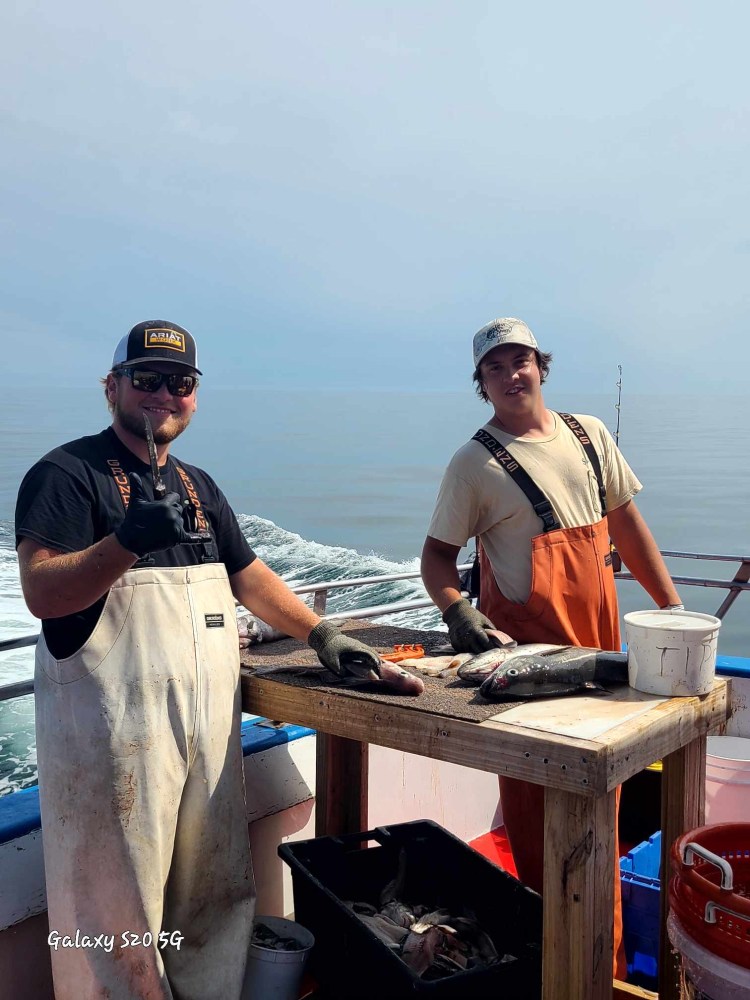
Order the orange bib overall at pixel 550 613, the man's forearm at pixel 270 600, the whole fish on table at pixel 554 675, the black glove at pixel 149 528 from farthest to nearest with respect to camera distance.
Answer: the orange bib overall at pixel 550 613 → the man's forearm at pixel 270 600 → the whole fish on table at pixel 554 675 → the black glove at pixel 149 528

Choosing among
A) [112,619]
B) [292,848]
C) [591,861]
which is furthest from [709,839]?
[112,619]

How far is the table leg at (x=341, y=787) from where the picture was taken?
2.97m

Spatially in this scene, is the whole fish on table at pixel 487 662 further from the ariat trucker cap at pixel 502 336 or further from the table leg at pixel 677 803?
the ariat trucker cap at pixel 502 336

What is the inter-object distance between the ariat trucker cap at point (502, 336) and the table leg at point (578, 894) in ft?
5.39

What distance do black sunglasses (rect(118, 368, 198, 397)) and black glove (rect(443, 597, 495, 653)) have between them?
107cm

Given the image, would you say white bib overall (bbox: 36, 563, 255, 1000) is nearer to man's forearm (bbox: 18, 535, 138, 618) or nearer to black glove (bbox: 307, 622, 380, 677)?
man's forearm (bbox: 18, 535, 138, 618)

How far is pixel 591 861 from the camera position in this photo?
1.74 meters

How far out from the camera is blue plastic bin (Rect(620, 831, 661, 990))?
276 centimetres

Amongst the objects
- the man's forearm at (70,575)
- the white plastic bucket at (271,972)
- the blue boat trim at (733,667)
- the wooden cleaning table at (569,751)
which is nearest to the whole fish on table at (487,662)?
the wooden cleaning table at (569,751)

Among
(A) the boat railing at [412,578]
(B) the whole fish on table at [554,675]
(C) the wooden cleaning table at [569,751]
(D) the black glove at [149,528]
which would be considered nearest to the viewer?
(C) the wooden cleaning table at [569,751]

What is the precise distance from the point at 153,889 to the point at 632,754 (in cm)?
127

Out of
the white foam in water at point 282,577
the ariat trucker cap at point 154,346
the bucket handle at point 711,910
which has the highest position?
the ariat trucker cap at point 154,346

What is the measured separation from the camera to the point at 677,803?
2.20m

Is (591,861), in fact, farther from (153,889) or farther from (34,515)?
(34,515)
